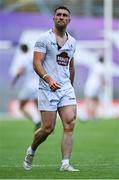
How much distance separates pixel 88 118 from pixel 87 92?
0.96 m

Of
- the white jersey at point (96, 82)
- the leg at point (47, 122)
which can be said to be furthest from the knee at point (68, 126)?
the white jersey at point (96, 82)

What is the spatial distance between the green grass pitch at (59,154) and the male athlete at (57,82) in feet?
1.83

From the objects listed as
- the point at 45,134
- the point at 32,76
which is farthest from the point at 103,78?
the point at 45,134

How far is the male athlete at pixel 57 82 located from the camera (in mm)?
12414

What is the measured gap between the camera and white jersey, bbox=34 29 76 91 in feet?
40.9

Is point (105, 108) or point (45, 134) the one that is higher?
point (45, 134)

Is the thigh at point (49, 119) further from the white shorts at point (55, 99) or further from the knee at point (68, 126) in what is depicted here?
the knee at point (68, 126)

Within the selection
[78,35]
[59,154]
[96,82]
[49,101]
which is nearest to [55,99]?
[49,101]

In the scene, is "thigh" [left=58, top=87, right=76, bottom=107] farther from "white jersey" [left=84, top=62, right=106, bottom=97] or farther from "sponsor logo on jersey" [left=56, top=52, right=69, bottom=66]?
"white jersey" [left=84, top=62, right=106, bottom=97]

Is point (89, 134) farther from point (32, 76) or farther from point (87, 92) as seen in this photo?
point (87, 92)

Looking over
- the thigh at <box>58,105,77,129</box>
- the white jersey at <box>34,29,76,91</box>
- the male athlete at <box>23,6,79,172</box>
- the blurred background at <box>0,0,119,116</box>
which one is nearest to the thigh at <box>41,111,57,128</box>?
the male athlete at <box>23,6,79,172</box>

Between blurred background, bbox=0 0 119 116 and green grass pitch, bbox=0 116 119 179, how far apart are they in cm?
619

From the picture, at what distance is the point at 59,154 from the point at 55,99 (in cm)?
400

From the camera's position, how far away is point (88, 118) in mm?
31531
